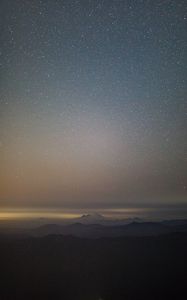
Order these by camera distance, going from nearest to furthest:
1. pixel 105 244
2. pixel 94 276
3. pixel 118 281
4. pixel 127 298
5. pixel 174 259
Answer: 1. pixel 127 298
2. pixel 118 281
3. pixel 94 276
4. pixel 174 259
5. pixel 105 244

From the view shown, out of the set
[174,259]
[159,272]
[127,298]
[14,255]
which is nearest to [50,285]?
[127,298]

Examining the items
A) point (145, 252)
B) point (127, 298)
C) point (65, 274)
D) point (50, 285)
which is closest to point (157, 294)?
point (127, 298)

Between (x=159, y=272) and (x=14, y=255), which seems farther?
(x=14, y=255)

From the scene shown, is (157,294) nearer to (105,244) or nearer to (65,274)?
(65,274)

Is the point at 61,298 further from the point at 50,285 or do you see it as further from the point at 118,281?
the point at 118,281

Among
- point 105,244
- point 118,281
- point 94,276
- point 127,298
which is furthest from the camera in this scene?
point 105,244

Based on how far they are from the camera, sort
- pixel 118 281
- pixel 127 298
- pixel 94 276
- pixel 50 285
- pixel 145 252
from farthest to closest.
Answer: pixel 145 252, pixel 94 276, pixel 118 281, pixel 50 285, pixel 127 298
